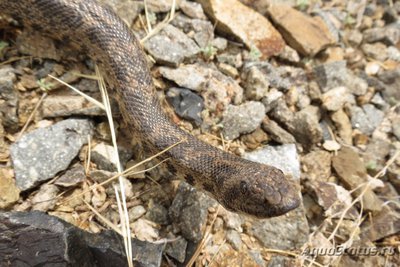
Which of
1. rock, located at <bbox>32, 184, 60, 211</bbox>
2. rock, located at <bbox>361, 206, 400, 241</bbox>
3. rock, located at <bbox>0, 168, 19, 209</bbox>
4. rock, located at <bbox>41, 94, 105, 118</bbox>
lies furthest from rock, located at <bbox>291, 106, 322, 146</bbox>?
→ rock, located at <bbox>0, 168, 19, 209</bbox>

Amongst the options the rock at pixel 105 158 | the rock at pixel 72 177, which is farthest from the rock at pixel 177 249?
the rock at pixel 72 177

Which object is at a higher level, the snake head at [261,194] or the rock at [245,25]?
the rock at [245,25]

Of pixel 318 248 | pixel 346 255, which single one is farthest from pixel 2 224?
pixel 346 255

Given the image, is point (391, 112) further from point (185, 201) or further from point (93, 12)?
point (93, 12)

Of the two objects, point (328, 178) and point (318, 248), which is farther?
point (328, 178)

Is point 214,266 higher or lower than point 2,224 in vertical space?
lower

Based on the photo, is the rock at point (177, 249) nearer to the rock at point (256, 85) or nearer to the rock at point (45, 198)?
the rock at point (45, 198)
